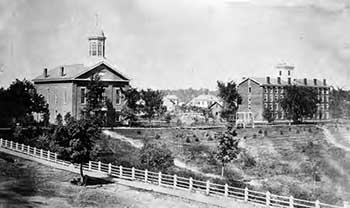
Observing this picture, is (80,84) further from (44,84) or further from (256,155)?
(256,155)

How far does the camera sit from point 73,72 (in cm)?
5034

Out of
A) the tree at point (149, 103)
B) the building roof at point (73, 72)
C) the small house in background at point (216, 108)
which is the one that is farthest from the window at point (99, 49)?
the small house in background at point (216, 108)

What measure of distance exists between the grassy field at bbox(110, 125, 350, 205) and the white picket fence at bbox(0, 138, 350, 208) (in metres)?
5.94

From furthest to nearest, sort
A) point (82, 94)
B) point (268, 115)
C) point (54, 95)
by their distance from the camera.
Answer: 1. point (268, 115)
2. point (54, 95)
3. point (82, 94)

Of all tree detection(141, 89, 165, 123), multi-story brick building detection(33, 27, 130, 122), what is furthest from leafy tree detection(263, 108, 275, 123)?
multi-story brick building detection(33, 27, 130, 122)

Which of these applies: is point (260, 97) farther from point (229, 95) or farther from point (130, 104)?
point (130, 104)

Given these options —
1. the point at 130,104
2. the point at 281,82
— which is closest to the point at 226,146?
the point at 130,104

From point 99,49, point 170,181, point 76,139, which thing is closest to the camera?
point 76,139

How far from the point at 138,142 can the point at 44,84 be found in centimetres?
1611

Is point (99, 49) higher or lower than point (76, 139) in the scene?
higher

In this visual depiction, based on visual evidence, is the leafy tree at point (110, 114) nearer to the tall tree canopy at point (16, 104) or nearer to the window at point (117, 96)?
the window at point (117, 96)

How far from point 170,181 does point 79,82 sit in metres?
25.6

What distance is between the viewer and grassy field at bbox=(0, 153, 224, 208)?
1980cm

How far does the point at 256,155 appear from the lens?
4544cm
